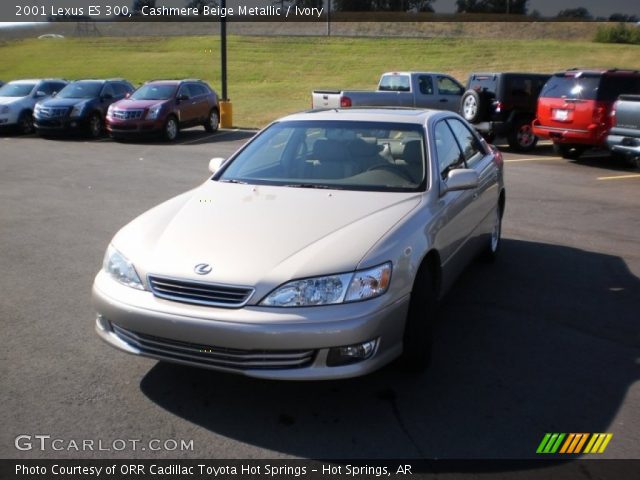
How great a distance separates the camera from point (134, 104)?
61.2 ft

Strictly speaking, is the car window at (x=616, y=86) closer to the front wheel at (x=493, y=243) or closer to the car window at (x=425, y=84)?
the car window at (x=425, y=84)

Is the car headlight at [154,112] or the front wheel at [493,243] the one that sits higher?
the front wheel at [493,243]

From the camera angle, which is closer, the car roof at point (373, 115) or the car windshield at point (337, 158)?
the car windshield at point (337, 158)

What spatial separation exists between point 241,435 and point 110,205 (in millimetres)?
6677

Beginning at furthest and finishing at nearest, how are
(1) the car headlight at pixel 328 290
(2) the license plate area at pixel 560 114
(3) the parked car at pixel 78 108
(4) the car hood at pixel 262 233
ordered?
1. (3) the parked car at pixel 78 108
2. (2) the license plate area at pixel 560 114
3. (4) the car hood at pixel 262 233
4. (1) the car headlight at pixel 328 290

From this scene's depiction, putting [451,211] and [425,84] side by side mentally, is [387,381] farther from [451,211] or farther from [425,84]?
[425,84]

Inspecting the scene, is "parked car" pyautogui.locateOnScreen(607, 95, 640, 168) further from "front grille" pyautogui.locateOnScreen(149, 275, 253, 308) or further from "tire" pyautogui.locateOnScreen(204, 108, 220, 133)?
"tire" pyautogui.locateOnScreen(204, 108, 220, 133)

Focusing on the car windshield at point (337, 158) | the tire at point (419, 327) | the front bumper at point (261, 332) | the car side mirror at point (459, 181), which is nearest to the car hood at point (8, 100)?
the car windshield at point (337, 158)

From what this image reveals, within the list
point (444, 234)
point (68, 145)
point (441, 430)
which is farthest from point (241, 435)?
point (68, 145)

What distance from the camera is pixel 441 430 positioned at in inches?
141

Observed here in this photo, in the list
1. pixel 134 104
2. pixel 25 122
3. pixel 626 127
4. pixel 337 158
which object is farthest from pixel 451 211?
pixel 25 122

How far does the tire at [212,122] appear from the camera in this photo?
Result: 2100cm

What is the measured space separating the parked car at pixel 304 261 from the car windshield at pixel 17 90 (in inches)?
725

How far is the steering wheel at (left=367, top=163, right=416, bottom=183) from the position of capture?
4.82 meters
